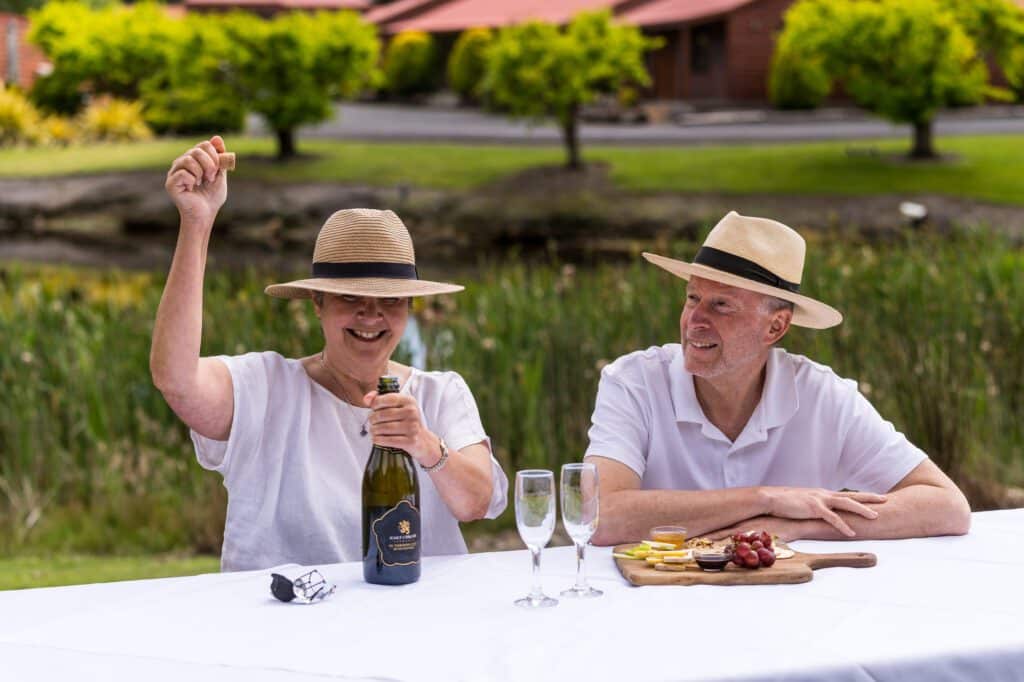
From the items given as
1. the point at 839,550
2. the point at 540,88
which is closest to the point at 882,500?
the point at 839,550

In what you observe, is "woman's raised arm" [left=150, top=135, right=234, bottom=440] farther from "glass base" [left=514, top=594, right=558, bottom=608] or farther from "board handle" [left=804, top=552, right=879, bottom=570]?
"board handle" [left=804, top=552, right=879, bottom=570]

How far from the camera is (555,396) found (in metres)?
5.21

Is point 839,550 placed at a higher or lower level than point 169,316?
lower

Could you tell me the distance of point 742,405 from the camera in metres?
2.58

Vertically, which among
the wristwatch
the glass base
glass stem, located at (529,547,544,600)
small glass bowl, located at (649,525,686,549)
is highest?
the wristwatch

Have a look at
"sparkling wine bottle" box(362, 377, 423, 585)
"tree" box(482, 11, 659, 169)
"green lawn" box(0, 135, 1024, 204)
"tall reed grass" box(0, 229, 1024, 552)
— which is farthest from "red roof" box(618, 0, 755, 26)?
"sparkling wine bottle" box(362, 377, 423, 585)

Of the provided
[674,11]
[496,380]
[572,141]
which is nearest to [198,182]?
[496,380]

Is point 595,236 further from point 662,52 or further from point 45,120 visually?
point 45,120

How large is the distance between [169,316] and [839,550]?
1.10 m

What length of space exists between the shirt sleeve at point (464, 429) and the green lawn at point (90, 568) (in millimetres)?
2120

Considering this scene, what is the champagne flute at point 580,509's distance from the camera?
1912mm

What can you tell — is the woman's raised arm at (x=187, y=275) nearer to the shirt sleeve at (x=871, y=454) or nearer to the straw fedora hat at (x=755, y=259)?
the straw fedora hat at (x=755, y=259)

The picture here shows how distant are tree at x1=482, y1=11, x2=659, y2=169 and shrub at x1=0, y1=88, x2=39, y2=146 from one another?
10.1 meters

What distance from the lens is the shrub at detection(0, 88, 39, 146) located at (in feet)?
88.9
